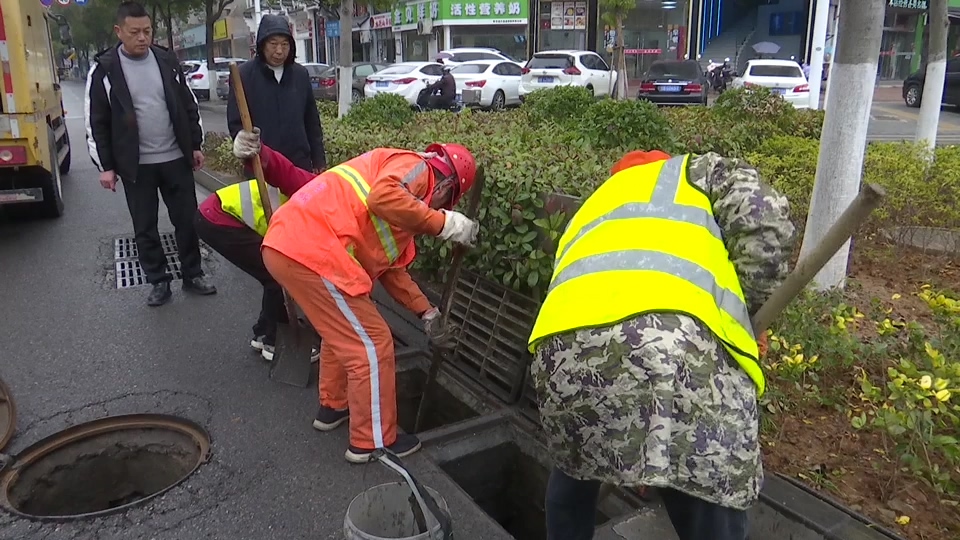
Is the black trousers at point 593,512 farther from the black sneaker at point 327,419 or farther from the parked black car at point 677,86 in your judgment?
the parked black car at point 677,86

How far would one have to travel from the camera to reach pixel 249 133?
11.3ft

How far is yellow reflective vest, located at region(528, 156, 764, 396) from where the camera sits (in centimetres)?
173

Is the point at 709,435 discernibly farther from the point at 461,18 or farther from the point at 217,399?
the point at 461,18

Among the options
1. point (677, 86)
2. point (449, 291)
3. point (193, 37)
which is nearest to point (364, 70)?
point (677, 86)

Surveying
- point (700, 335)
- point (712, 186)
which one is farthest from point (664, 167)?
point (700, 335)

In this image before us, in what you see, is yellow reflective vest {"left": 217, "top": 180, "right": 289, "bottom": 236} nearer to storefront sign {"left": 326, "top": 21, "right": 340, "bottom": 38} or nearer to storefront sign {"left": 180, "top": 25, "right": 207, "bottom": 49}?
storefront sign {"left": 326, "top": 21, "right": 340, "bottom": 38}

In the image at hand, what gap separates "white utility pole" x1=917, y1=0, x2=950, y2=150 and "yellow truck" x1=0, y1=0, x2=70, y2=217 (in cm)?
740

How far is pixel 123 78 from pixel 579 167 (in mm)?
2898

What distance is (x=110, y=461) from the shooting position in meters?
3.45

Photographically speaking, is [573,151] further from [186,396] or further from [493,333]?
[186,396]

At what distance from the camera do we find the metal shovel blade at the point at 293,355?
156 inches

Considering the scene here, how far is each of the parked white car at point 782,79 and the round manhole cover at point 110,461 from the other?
16.3m

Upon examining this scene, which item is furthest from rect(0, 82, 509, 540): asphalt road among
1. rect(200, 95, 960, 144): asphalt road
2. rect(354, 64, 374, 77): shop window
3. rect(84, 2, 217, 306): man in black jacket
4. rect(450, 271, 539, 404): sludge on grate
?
rect(354, 64, 374, 77): shop window

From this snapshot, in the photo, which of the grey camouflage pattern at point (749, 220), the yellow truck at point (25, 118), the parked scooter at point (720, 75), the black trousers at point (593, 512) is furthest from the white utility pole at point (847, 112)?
the parked scooter at point (720, 75)
